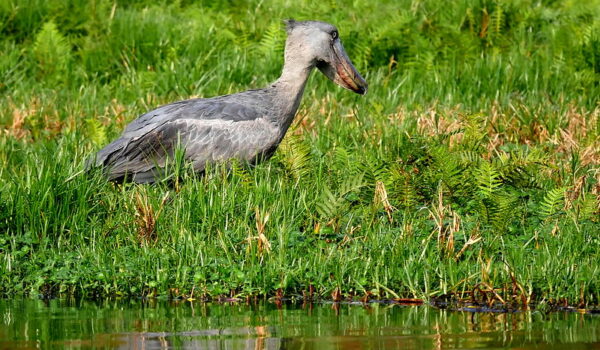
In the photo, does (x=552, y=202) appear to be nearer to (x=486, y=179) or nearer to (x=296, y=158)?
(x=486, y=179)

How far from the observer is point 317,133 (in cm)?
1041

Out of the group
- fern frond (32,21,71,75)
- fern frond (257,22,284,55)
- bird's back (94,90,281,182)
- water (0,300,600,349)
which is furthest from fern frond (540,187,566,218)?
fern frond (32,21,71,75)

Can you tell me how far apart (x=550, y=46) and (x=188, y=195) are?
22.0ft

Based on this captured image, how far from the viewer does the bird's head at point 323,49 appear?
9.55 meters

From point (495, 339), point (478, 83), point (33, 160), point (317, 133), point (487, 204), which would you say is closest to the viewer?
point (495, 339)

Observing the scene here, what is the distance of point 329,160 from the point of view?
930cm

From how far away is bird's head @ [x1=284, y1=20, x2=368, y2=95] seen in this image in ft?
31.3

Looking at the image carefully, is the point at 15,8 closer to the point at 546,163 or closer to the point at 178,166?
the point at 178,166

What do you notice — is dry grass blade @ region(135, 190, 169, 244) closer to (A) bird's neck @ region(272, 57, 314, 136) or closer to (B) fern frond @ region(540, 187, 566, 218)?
(A) bird's neck @ region(272, 57, 314, 136)

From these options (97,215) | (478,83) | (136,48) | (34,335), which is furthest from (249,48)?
(34,335)

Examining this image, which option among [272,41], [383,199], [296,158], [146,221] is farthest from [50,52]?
[383,199]

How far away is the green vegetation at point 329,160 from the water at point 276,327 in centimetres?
34

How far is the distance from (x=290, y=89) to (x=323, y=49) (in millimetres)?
516

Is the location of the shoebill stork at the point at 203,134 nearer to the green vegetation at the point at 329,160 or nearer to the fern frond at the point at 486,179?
the green vegetation at the point at 329,160
